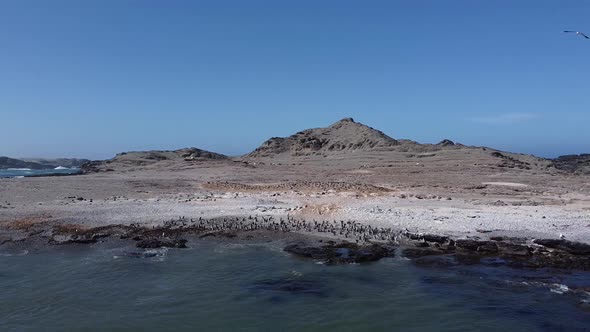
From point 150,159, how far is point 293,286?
46.7 metres

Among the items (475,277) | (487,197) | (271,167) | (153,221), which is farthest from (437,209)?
(271,167)

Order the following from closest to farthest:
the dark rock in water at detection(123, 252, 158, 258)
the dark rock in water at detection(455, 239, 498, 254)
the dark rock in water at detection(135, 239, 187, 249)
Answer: the dark rock in water at detection(455, 239, 498, 254)
the dark rock in water at detection(123, 252, 158, 258)
the dark rock in water at detection(135, 239, 187, 249)

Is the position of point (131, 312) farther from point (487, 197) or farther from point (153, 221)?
point (487, 197)

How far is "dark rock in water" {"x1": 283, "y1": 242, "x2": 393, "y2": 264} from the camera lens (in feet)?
54.3

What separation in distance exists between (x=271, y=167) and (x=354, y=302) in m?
34.2

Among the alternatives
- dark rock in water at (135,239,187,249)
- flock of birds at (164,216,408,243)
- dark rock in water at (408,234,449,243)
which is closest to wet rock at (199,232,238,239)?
flock of birds at (164,216,408,243)

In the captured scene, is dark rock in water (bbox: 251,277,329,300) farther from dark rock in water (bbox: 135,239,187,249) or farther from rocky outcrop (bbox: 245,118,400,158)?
rocky outcrop (bbox: 245,118,400,158)

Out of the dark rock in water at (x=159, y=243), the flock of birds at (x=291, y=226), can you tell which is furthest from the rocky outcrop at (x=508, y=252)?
the dark rock in water at (x=159, y=243)

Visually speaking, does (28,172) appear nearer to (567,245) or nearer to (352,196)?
(352,196)

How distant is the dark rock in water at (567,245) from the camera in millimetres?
16188

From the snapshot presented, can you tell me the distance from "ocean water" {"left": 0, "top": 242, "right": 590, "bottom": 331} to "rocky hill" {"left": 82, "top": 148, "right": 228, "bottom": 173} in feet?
119

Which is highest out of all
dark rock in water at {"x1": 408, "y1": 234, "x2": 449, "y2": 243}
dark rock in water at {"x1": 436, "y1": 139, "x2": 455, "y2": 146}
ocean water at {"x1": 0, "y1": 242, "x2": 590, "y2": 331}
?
dark rock in water at {"x1": 436, "y1": 139, "x2": 455, "y2": 146}

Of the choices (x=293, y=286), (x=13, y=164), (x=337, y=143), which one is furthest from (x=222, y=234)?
(x=13, y=164)

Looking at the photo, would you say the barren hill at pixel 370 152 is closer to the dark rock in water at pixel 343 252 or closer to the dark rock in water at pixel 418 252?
the dark rock in water at pixel 418 252
